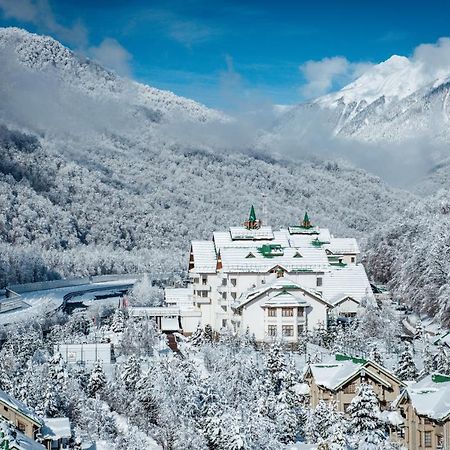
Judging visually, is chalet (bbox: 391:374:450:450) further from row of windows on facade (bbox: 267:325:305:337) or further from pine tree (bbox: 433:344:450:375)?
row of windows on facade (bbox: 267:325:305:337)

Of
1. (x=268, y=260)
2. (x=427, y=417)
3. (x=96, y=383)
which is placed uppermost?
(x=268, y=260)

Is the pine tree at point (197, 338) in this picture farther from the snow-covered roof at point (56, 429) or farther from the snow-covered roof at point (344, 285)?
the snow-covered roof at point (56, 429)

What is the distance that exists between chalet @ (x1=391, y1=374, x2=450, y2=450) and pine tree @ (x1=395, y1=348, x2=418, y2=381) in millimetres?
6263

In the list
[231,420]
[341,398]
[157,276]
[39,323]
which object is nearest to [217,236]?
[39,323]

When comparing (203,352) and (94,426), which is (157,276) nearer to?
(203,352)

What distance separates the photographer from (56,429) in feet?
96.9

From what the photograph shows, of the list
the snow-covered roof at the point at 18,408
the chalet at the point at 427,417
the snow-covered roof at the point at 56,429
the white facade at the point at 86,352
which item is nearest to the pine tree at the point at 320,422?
the chalet at the point at 427,417

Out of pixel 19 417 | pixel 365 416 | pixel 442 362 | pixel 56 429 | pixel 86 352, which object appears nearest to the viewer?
pixel 365 416

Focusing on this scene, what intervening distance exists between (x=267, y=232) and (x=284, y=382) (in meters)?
23.1

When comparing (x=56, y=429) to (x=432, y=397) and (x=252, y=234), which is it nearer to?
(x=432, y=397)

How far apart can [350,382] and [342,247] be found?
32412mm

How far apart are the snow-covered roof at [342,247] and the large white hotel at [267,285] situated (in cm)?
159

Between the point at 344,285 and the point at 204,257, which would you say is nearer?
the point at 204,257

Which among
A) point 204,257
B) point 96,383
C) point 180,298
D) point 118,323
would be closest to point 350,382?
point 96,383
